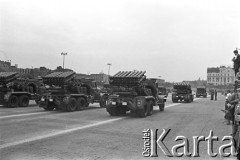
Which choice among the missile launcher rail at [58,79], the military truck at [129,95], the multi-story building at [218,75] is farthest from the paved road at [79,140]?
the multi-story building at [218,75]

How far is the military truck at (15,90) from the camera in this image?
22.1 metres

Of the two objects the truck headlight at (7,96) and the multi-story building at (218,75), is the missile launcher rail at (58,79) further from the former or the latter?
the multi-story building at (218,75)

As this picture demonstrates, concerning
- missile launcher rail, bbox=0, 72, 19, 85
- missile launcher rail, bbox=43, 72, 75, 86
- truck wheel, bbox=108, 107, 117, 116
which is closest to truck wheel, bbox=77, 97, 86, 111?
missile launcher rail, bbox=43, 72, 75, 86

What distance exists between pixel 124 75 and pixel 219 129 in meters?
7.00

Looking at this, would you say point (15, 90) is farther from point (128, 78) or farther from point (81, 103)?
point (128, 78)

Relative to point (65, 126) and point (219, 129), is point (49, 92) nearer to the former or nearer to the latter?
point (65, 126)

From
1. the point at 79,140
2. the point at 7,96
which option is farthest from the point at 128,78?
the point at 7,96

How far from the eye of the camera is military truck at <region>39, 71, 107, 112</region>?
19.8 metres

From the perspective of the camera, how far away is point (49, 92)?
2077cm

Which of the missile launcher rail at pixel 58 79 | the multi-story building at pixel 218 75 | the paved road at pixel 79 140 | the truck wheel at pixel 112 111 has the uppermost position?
the multi-story building at pixel 218 75

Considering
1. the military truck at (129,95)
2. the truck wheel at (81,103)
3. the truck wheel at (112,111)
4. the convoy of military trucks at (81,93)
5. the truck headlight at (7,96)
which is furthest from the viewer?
the truck headlight at (7,96)

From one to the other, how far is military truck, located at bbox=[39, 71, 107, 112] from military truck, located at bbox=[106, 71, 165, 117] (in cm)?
332

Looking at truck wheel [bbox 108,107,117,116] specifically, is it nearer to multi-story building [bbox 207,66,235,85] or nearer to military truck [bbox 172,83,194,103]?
military truck [bbox 172,83,194,103]

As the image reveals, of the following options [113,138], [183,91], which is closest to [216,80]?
[183,91]
